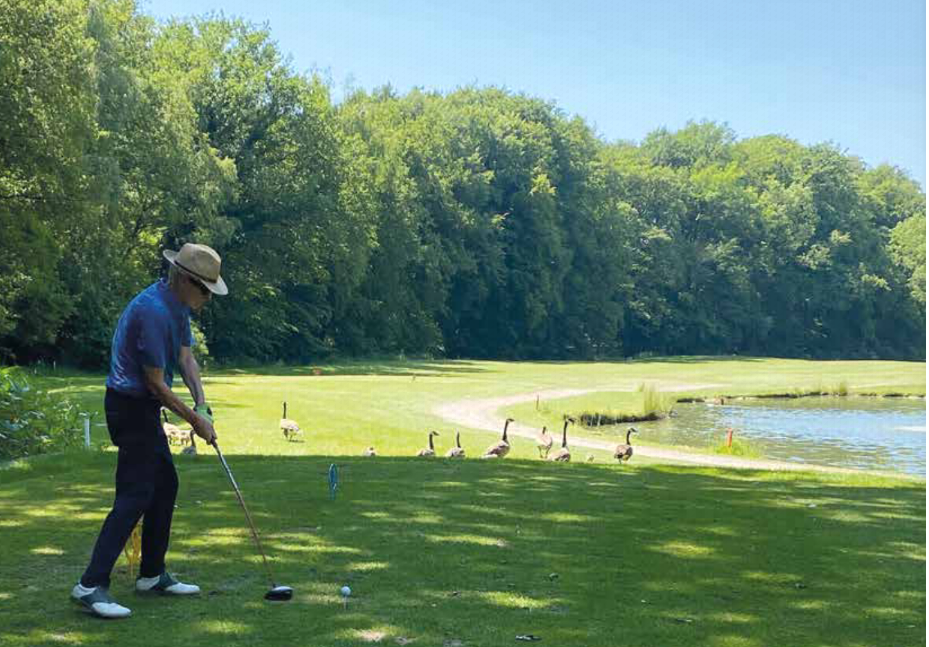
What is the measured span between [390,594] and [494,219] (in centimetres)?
8431

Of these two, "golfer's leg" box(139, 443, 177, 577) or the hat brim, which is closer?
the hat brim

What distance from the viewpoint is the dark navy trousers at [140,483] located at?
273 inches

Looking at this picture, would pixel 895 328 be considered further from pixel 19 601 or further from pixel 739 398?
pixel 19 601

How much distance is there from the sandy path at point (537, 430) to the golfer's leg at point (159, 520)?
1476 cm

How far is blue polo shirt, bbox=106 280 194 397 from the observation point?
22.5 ft

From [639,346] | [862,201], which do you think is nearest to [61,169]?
[639,346]

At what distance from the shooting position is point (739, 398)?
51.9m

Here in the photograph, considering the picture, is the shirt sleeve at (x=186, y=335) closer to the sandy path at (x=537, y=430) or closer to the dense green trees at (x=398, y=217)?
the sandy path at (x=537, y=430)

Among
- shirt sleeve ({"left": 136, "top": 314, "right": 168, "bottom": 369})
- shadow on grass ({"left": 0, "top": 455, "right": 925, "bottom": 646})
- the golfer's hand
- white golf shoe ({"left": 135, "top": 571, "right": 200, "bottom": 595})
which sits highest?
shirt sleeve ({"left": 136, "top": 314, "right": 168, "bottom": 369})

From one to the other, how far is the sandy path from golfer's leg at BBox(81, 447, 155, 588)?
15.0 m

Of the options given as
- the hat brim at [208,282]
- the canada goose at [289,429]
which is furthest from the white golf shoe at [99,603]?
the canada goose at [289,429]

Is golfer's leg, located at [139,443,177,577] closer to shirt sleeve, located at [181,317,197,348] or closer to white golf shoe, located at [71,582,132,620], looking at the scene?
white golf shoe, located at [71,582,132,620]

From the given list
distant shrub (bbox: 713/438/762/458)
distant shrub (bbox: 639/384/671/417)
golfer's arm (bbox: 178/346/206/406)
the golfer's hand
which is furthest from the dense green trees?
the golfer's hand

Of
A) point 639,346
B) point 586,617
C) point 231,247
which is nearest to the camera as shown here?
point 586,617
